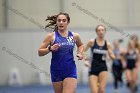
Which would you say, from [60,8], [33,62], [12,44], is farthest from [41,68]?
[60,8]

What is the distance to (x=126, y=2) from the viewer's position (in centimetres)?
2189

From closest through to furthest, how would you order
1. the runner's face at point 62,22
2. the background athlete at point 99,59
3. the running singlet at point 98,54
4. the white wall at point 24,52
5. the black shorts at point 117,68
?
the runner's face at point 62,22
the background athlete at point 99,59
the running singlet at point 98,54
the black shorts at point 117,68
the white wall at point 24,52

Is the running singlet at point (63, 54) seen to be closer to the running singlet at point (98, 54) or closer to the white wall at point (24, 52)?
the running singlet at point (98, 54)

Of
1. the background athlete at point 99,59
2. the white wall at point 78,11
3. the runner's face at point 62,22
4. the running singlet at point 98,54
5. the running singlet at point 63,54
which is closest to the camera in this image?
the running singlet at point 63,54

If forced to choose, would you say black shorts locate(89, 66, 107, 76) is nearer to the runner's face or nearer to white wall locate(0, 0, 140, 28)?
the runner's face

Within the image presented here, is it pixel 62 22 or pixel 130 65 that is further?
pixel 130 65

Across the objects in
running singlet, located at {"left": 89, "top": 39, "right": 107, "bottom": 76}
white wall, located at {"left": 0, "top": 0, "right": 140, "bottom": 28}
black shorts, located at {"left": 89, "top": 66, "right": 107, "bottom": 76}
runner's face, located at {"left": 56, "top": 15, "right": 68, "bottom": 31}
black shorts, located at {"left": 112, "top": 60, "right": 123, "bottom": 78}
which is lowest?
black shorts, located at {"left": 112, "top": 60, "right": 123, "bottom": 78}

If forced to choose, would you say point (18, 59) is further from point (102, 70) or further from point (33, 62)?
point (102, 70)

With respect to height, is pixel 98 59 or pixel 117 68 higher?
pixel 98 59

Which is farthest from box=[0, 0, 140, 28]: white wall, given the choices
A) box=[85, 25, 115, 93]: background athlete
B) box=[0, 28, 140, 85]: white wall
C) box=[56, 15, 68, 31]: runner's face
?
box=[56, 15, 68, 31]: runner's face

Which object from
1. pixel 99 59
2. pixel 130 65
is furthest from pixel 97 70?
pixel 130 65

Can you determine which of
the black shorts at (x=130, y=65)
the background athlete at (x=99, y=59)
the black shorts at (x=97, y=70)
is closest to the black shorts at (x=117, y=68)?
the black shorts at (x=130, y=65)

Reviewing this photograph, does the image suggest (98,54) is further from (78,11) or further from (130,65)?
(78,11)

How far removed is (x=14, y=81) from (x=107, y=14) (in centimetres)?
543
